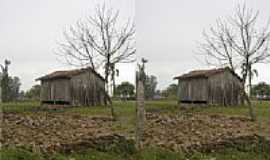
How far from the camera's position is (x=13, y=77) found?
412 centimetres

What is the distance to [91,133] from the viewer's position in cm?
523

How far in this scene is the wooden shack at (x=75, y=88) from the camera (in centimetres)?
494

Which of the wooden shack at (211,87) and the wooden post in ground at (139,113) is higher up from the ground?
the wooden shack at (211,87)

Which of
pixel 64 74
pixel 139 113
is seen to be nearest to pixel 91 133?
pixel 64 74

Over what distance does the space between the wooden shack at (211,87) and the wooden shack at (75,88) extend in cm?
Result: 111

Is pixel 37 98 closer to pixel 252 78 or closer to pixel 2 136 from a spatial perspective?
pixel 2 136

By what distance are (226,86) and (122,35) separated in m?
4.20

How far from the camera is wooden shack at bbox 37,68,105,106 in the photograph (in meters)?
4.94

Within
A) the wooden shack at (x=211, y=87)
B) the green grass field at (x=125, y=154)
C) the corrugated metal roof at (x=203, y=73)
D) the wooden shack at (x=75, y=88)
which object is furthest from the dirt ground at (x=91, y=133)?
the corrugated metal roof at (x=203, y=73)

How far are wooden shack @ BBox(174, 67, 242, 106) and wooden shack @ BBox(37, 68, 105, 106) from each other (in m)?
1.11

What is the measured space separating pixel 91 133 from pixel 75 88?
27.3 inches

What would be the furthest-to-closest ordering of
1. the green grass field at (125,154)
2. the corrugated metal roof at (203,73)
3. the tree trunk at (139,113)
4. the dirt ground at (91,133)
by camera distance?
the corrugated metal roof at (203,73)
the dirt ground at (91,133)
the tree trunk at (139,113)
the green grass field at (125,154)

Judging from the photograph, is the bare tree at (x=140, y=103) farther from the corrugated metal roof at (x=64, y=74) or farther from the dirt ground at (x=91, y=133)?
the corrugated metal roof at (x=64, y=74)

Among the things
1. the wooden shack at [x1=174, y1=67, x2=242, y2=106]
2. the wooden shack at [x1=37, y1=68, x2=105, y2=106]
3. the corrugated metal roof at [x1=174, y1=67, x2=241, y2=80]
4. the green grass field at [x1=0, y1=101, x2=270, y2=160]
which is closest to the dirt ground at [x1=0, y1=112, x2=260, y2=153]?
the green grass field at [x1=0, y1=101, x2=270, y2=160]
